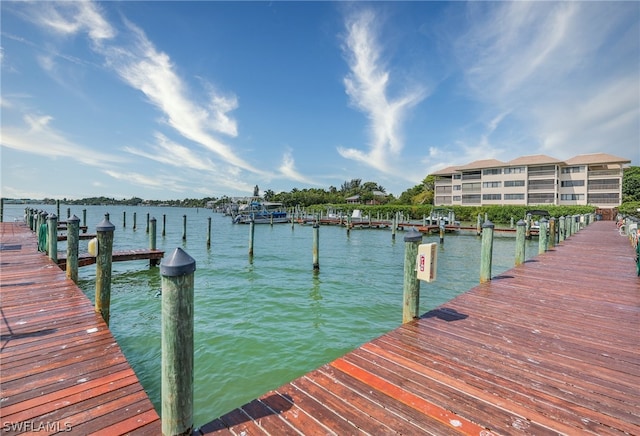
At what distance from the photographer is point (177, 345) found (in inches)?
91.5

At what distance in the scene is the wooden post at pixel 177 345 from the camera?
7.48 feet

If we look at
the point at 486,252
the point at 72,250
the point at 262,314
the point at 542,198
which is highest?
the point at 542,198

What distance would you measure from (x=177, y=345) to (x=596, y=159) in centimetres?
6845

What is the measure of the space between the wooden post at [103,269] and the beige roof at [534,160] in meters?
61.8

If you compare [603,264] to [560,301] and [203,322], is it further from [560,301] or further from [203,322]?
[203,322]

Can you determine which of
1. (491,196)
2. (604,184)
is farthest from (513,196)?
(604,184)

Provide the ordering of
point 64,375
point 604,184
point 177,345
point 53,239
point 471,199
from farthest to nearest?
point 471,199, point 604,184, point 53,239, point 64,375, point 177,345

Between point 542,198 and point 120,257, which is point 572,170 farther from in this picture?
point 120,257

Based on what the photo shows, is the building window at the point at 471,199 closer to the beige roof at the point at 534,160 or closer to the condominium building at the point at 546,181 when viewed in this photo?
the condominium building at the point at 546,181

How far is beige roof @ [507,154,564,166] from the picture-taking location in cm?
5135

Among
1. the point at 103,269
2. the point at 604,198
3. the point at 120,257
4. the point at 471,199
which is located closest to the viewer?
the point at 103,269

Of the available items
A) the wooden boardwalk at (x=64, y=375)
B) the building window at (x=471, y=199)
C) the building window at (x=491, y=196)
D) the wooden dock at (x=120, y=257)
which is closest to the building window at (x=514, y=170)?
the building window at (x=491, y=196)

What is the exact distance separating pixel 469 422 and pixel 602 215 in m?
58.6

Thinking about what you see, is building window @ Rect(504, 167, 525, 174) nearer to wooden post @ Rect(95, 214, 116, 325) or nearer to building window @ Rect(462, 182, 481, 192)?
→ building window @ Rect(462, 182, 481, 192)
